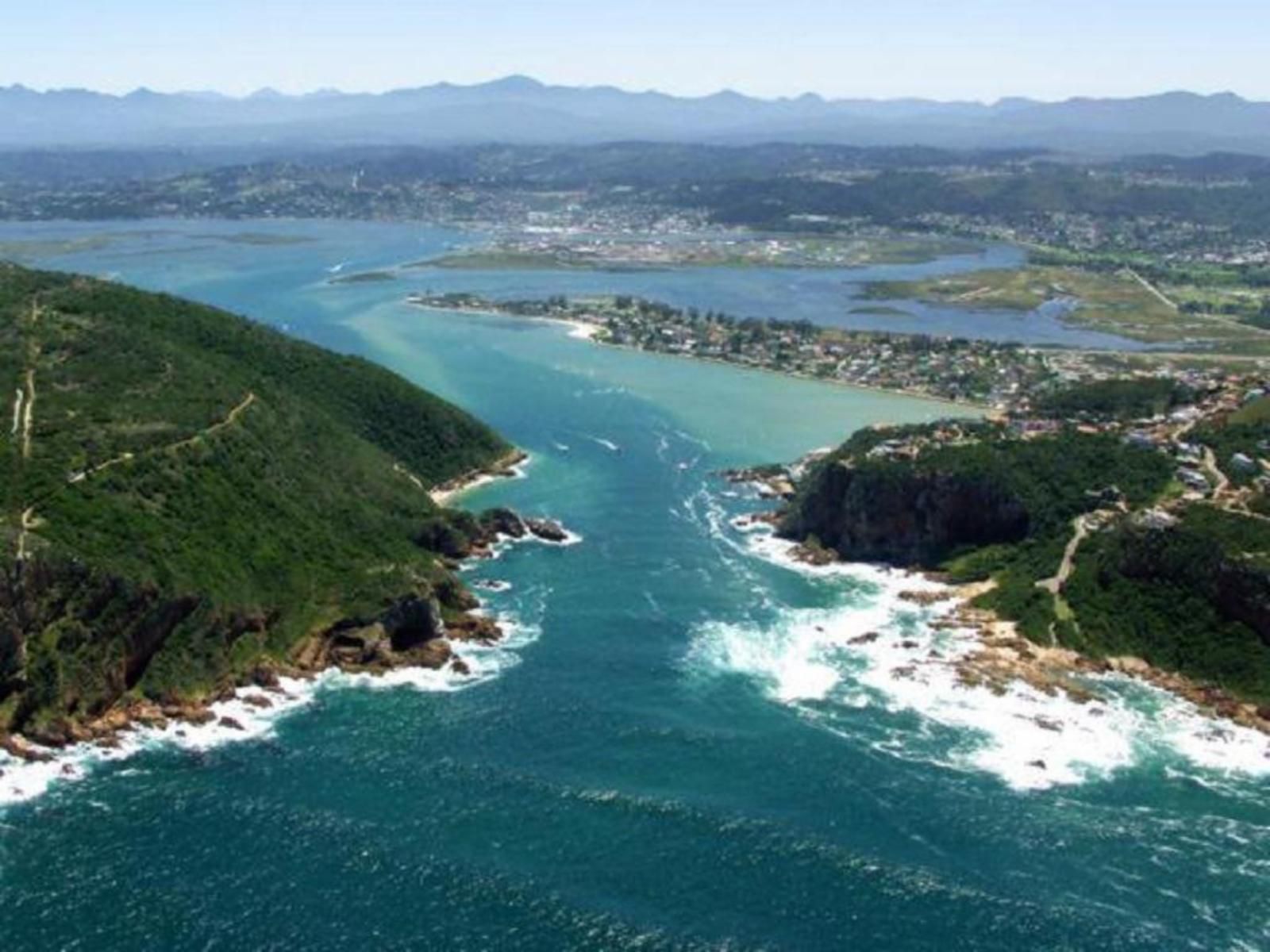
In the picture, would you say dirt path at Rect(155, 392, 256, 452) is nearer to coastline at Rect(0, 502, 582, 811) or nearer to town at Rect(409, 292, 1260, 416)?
coastline at Rect(0, 502, 582, 811)

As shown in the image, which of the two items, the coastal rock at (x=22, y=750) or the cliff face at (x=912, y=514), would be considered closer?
the coastal rock at (x=22, y=750)

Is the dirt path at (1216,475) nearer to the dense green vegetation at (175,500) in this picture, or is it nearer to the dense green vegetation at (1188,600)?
the dense green vegetation at (1188,600)

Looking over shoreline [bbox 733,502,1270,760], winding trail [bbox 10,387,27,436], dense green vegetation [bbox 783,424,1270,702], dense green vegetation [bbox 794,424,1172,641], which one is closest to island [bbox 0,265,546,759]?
winding trail [bbox 10,387,27,436]

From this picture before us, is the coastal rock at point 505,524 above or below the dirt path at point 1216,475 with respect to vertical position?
below

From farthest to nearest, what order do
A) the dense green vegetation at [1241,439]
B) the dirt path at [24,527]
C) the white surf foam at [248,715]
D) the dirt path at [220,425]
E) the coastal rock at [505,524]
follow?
the coastal rock at [505,524], the dense green vegetation at [1241,439], the dirt path at [220,425], the dirt path at [24,527], the white surf foam at [248,715]

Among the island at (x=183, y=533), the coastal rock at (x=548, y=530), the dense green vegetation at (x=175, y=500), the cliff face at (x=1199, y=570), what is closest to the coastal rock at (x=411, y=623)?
the island at (x=183, y=533)

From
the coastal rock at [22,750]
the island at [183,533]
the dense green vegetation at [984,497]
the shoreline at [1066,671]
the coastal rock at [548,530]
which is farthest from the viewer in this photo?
the coastal rock at [548,530]

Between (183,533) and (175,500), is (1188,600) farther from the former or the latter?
(175,500)

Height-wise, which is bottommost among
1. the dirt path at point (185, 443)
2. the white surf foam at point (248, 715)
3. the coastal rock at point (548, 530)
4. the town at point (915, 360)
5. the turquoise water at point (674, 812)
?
the turquoise water at point (674, 812)
